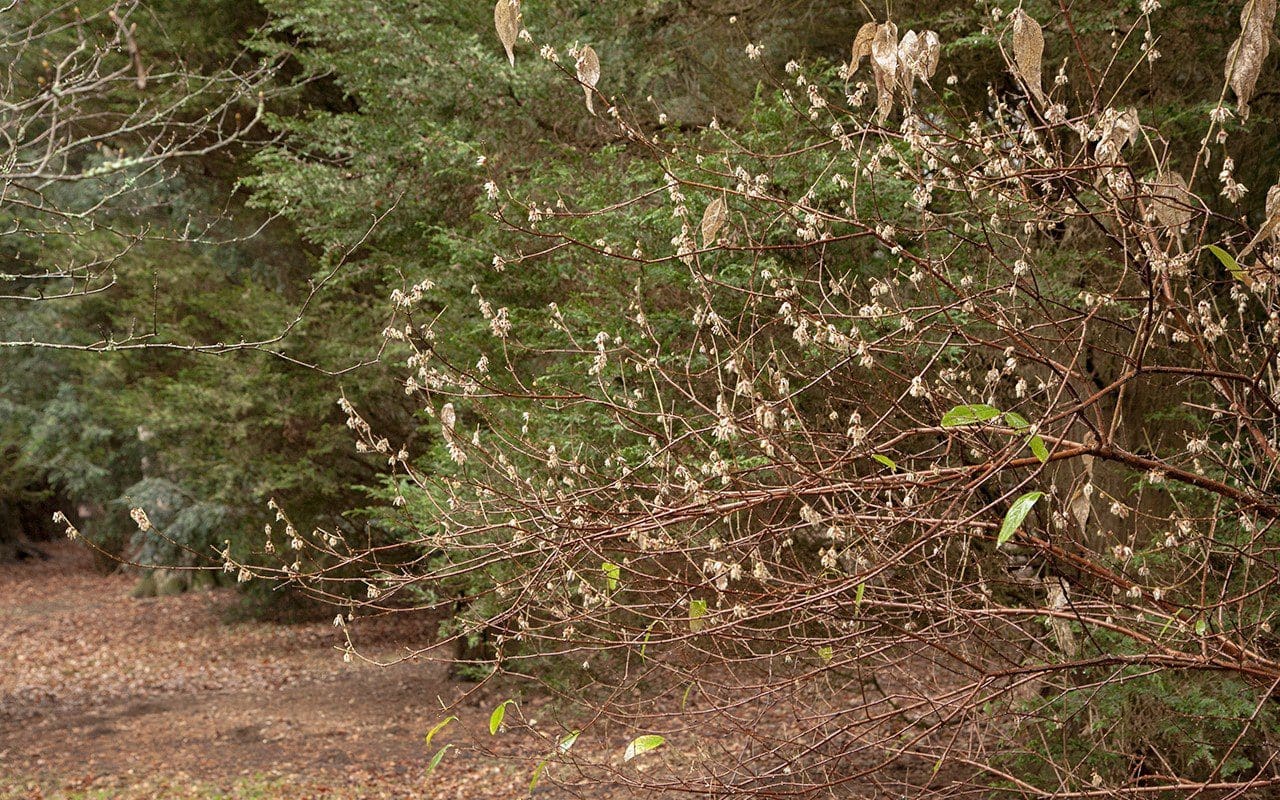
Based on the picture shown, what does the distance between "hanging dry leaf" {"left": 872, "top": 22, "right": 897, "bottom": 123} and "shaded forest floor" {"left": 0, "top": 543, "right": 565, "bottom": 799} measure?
2.89m

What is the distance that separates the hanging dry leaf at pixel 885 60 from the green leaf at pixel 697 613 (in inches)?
49.2

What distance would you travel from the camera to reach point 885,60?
2.33 metres

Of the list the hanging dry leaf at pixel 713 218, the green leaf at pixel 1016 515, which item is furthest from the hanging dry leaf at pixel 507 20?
the green leaf at pixel 1016 515

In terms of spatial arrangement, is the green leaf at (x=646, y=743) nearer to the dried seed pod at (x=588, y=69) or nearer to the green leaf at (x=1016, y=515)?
the green leaf at (x=1016, y=515)

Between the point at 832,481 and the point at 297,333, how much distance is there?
815cm

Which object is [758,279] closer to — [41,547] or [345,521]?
[345,521]

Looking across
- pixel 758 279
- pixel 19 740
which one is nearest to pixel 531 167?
pixel 758 279

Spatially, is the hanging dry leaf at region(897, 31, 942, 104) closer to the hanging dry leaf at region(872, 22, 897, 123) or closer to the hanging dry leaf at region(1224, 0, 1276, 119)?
the hanging dry leaf at region(872, 22, 897, 123)

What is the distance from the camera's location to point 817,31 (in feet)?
23.6

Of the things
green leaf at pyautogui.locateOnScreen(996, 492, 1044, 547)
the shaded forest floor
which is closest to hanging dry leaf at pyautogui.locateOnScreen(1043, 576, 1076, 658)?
green leaf at pyautogui.locateOnScreen(996, 492, 1044, 547)

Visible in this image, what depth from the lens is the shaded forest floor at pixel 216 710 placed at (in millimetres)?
7477

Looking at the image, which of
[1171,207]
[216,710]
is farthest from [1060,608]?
[216,710]

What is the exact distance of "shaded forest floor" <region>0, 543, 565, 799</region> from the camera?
748 cm

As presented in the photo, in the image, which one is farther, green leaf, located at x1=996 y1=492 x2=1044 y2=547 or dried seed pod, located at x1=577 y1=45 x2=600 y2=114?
dried seed pod, located at x1=577 y1=45 x2=600 y2=114
